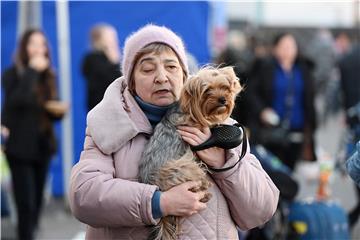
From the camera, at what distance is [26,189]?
5629 mm

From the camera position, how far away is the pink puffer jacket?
7.63 feet

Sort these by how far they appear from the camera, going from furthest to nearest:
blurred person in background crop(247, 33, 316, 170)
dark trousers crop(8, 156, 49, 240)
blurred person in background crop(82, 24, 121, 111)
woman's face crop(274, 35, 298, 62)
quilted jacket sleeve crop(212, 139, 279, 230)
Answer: woman's face crop(274, 35, 298, 62)
blurred person in background crop(247, 33, 316, 170)
blurred person in background crop(82, 24, 121, 111)
dark trousers crop(8, 156, 49, 240)
quilted jacket sleeve crop(212, 139, 279, 230)

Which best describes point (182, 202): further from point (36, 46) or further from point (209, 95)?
point (36, 46)

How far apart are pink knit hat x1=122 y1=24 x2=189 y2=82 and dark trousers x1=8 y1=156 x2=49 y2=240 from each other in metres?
3.32

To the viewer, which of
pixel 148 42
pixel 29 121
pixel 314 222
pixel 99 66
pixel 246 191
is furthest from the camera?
pixel 99 66

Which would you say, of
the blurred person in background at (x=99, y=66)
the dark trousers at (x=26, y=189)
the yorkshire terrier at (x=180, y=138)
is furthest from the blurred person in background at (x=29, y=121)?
the yorkshire terrier at (x=180, y=138)

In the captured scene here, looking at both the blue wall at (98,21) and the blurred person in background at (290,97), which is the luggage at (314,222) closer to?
the blurred person in background at (290,97)

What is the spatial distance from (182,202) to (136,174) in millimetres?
205

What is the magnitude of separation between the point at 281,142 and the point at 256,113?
0.35 metres

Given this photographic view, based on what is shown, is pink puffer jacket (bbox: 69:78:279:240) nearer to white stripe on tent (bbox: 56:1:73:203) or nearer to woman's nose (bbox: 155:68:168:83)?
woman's nose (bbox: 155:68:168:83)

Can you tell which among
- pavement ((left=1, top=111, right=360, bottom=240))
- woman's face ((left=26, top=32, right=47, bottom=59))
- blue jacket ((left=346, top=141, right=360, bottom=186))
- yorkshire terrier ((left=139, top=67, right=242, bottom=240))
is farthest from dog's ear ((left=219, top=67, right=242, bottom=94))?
woman's face ((left=26, top=32, right=47, bottom=59))

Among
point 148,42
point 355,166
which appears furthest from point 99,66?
point 148,42

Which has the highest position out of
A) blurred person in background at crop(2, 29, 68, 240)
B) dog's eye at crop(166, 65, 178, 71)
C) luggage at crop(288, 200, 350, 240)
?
dog's eye at crop(166, 65, 178, 71)

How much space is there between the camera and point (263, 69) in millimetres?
6914
